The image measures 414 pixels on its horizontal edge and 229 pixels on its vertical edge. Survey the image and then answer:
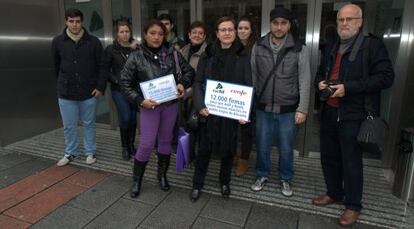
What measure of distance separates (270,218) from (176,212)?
0.95 meters

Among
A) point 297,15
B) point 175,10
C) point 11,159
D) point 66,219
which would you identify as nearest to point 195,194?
point 66,219

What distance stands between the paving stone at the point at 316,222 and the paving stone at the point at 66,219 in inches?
81.7

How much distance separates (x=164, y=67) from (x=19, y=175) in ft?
8.22

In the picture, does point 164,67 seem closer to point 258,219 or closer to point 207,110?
point 207,110

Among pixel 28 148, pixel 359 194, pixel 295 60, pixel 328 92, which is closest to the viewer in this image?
pixel 328 92

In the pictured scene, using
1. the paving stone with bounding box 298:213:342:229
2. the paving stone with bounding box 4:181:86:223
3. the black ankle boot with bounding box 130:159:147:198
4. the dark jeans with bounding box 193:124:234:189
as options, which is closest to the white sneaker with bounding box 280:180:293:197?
the paving stone with bounding box 298:213:342:229

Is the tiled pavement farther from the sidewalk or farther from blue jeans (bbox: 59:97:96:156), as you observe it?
blue jeans (bbox: 59:97:96:156)

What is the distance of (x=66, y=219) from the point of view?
3082mm

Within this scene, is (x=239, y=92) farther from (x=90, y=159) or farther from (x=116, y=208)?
(x=90, y=159)

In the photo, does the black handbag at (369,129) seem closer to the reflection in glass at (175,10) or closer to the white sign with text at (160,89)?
the white sign with text at (160,89)

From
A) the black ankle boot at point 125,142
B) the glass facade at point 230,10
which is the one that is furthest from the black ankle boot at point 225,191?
the glass facade at point 230,10

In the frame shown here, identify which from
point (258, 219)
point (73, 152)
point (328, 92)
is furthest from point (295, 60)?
point (73, 152)

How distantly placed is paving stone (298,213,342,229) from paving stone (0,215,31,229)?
104 inches

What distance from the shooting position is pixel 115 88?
432 centimetres
